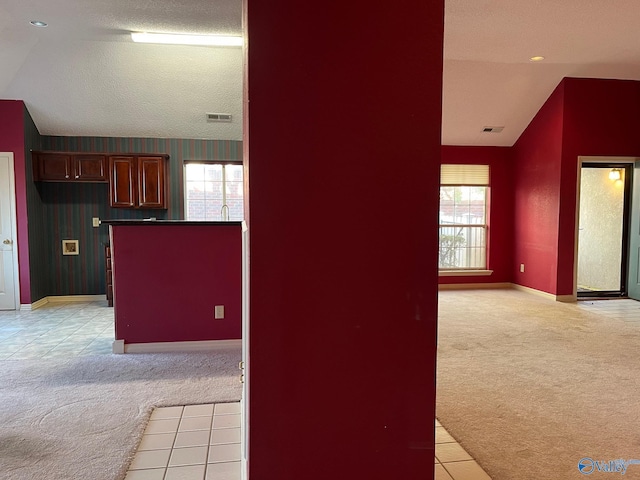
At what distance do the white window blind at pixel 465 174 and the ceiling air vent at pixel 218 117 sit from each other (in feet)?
11.1

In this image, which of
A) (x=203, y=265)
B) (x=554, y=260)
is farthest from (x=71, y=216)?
(x=554, y=260)

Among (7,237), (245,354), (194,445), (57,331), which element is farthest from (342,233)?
(7,237)

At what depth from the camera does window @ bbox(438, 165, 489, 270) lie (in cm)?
686

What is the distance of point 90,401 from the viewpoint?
269cm

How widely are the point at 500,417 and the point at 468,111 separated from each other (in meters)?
4.68

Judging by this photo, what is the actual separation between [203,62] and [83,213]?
8.96 feet

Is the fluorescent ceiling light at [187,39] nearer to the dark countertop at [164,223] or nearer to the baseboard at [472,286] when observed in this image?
the dark countertop at [164,223]

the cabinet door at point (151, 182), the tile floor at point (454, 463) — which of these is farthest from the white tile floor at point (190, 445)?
the cabinet door at point (151, 182)

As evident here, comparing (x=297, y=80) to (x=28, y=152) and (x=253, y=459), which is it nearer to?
(x=253, y=459)

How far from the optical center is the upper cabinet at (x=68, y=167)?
18.2ft

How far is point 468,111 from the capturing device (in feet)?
19.8

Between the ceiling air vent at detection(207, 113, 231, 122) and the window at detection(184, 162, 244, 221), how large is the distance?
0.70m

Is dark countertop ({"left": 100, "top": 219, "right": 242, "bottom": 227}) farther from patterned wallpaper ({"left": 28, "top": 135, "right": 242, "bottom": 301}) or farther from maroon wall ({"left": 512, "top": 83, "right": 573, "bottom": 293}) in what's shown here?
maroon wall ({"left": 512, "top": 83, "right": 573, "bottom": 293})

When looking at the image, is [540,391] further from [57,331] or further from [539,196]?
[57,331]
